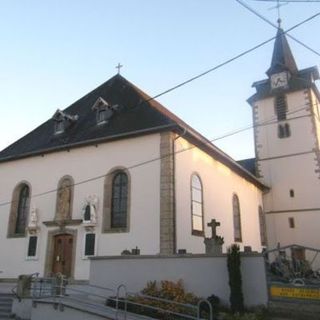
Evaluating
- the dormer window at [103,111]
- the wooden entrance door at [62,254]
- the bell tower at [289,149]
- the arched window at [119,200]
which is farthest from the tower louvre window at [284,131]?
the wooden entrance door at [62,254]

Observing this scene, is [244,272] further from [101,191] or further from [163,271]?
[101,191]

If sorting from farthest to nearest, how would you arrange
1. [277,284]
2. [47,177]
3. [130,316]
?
[47,177], [277,284], [130,316]

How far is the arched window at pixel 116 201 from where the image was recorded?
17.4m

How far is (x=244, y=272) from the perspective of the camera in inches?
493

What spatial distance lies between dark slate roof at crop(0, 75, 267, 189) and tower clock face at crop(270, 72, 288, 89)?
31.2 feet

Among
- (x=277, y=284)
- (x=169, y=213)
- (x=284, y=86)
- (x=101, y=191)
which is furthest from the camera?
(x=284, y=86)

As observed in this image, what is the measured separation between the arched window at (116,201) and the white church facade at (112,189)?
1.8 inches

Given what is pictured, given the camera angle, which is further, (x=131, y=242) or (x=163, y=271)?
(x=131, y=242)

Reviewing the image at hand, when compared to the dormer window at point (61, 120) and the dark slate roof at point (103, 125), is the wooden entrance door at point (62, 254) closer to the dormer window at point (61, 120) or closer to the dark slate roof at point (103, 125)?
the dark slate roof at point (103, 125)

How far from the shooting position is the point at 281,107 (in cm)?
3050

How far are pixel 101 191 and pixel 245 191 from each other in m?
11.2

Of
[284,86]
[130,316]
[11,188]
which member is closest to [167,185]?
[130,316]

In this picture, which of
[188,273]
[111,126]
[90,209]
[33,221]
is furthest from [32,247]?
[188,273]

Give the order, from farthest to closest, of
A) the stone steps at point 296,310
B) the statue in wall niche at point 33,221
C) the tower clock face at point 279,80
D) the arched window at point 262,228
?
the tower clock face at point 279,80
the arched window at point 262,228
the statue in wall niche at point 33,221
the stone steps at point 296,310
